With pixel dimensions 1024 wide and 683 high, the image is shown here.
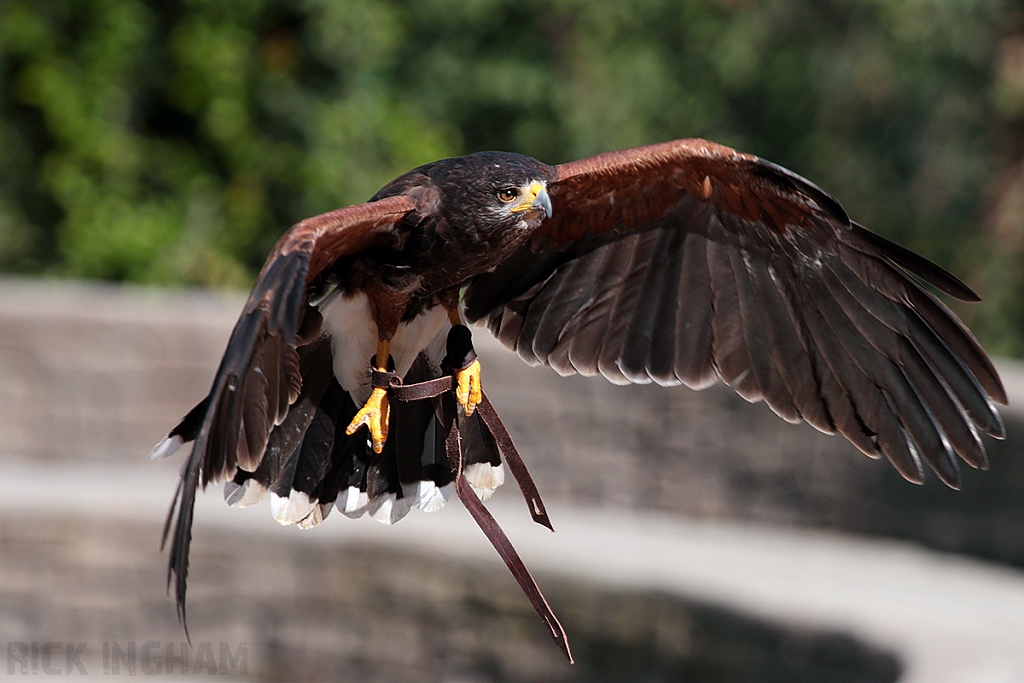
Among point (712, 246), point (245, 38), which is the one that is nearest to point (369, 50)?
point (245, 38)

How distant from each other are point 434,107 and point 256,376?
31.7 ft

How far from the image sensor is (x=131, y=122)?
1163 centimetres

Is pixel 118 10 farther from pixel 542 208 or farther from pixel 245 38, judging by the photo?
pixel 542 208

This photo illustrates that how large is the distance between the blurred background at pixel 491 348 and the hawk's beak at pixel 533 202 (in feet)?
8.83

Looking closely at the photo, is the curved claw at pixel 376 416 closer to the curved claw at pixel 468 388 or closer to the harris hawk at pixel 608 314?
the harris hawk at pixel 608 314

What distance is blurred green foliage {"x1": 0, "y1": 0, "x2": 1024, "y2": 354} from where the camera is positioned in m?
11.1

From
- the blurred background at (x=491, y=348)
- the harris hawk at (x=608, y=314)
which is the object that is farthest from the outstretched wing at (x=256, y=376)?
the blurred background at (x=491, y=348)

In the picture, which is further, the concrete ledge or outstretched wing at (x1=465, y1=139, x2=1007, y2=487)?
the concrete ledge

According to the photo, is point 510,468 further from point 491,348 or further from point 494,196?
point 491,348

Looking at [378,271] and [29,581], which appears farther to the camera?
[29,581]

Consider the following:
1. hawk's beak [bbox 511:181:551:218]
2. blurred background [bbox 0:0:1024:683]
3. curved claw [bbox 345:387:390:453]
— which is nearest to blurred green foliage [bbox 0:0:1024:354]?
blurred background [bbox 0:0:1024:683]

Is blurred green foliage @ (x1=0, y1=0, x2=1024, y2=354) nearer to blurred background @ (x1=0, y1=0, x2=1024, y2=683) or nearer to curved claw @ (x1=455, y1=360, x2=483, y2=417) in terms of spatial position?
blurred background @ (x1=0, y1=0, x2=1024, y2=683)

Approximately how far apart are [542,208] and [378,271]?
0.57 m

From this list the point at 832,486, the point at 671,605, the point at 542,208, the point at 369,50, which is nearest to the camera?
the point at 542,208
